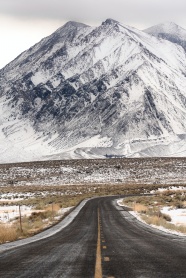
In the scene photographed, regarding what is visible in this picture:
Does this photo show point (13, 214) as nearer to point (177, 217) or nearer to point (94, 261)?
point (177, 217)

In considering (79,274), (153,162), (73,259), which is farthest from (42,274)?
(153,162)

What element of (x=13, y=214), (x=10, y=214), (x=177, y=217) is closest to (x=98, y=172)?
(x=10, y=214)

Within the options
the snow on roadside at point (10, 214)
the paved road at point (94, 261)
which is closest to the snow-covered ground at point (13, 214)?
the snow on roadside at point (10, 214)

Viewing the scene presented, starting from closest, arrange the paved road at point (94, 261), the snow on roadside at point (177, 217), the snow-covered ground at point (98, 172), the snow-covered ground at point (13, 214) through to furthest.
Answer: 1. the paved road at point (94, 261)
2. the snow on roadside at point (177, 217)
3. the snow-covered ground at point (13, 214)
4. the snow-covered ground at point (98, 172)

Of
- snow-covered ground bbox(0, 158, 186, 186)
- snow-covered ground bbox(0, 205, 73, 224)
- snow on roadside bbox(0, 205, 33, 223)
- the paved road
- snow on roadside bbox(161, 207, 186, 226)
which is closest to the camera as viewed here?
the paved road

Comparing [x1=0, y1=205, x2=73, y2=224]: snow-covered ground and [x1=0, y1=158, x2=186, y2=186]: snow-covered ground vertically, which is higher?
[x1=0, y1=158, x2=186, y2=186]: snow-covered ground

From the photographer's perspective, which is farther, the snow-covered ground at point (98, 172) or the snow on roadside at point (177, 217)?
the snow-covered ground at point (98, 172)

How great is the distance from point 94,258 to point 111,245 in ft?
11.4

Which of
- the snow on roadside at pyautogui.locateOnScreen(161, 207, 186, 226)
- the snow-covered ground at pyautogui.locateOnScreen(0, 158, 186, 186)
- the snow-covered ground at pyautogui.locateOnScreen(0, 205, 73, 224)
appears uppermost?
the snow-covered ground at pyautogui.locateOnScreen(0, 158, 186, 186)

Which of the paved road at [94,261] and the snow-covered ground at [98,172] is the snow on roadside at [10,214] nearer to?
the paved road at [94,261]

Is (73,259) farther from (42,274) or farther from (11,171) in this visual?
(11,171)

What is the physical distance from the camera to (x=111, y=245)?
14141 mm

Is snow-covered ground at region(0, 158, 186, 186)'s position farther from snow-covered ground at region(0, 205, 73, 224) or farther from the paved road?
the paved road

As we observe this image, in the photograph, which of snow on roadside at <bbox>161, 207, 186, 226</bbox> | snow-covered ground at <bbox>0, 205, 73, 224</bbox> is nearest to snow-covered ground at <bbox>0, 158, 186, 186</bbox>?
snow-covered ground at <bbox>0, 205, 73, 224</bbox>
